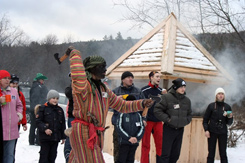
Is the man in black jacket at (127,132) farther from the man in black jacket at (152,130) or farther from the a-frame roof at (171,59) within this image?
the a-frame roof at (171,59)

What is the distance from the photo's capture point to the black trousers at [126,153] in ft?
15.3

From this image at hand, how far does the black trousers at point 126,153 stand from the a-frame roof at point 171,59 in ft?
7.38

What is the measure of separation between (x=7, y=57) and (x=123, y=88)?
21583mm

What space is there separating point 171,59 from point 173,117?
205cm

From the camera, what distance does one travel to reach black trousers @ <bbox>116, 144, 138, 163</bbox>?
15.3ft

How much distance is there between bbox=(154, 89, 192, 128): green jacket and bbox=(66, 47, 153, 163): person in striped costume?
7.75 ft

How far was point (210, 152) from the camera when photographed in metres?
5.62

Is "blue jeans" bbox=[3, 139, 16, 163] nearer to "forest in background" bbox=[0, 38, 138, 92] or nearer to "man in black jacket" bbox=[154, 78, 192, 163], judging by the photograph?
"man in black jacket" bbox=[154, 78, 192, 163]

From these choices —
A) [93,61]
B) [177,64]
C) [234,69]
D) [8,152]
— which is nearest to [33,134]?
[8,152]

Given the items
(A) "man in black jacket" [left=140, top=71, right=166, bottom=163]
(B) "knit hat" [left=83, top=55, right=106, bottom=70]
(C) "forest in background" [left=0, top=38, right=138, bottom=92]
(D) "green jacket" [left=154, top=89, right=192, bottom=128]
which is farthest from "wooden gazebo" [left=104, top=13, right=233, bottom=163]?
(C) "forest in background" [left=0, top=38, right=138, bottom=92]

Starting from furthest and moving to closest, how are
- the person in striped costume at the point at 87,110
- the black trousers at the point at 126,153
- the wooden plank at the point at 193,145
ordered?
the wooden plank at the point at 193,145, the black trousers at the point at 126,153, the person in striped costume at the point at 87,110

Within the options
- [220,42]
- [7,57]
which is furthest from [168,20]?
[7,57]

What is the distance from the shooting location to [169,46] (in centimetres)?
694

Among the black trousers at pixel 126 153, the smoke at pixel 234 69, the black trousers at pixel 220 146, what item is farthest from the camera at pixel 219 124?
the smoke at pixel 234 69
